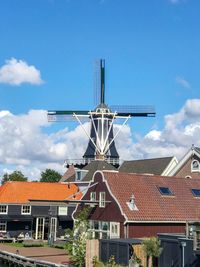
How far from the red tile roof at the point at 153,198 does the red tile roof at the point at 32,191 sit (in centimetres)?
1890

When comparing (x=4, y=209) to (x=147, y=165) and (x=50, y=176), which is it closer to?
(x=147, y=165)

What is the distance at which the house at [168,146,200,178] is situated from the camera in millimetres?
50594

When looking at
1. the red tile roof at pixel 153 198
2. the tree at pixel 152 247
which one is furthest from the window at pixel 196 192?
the tree at pixel 152 247

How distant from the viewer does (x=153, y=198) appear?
124 feet

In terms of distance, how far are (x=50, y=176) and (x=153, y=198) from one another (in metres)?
76.8

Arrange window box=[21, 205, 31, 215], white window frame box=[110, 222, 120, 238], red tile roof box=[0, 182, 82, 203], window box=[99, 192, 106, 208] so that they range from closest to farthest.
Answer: white window frame box=[110, 222, 120, 238] < window box=[99, 192, 106, 208] < window box=[21, 205, 31, 215] < red tile roof box=[0, 182, 82, 203]

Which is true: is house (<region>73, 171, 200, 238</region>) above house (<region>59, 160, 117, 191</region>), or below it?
below

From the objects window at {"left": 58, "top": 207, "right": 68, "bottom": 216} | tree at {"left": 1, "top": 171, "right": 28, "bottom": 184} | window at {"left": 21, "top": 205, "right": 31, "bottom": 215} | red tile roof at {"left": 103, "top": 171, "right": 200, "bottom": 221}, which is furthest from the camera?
tree at {"left": 1, "top": 171, "right": 28, "bottom": 184}

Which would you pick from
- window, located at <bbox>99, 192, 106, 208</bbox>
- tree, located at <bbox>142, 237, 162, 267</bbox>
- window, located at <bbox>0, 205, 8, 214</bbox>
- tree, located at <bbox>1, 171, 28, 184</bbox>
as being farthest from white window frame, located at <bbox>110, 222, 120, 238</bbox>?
tree, located at <bbox>1, 171, 28, 184</bbox>

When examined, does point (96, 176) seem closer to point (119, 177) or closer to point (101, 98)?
point (119, 177)

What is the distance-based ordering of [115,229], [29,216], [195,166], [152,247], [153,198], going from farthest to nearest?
[29,216], [195,166], [153,198], [115,229], [152,247]

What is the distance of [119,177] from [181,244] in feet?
43.8

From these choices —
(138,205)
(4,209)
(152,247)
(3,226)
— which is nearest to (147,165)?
(4,209)

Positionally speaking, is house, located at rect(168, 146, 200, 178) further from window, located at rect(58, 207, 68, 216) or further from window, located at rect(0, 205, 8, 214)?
window, located at rect(0, 205, 8, 214)
